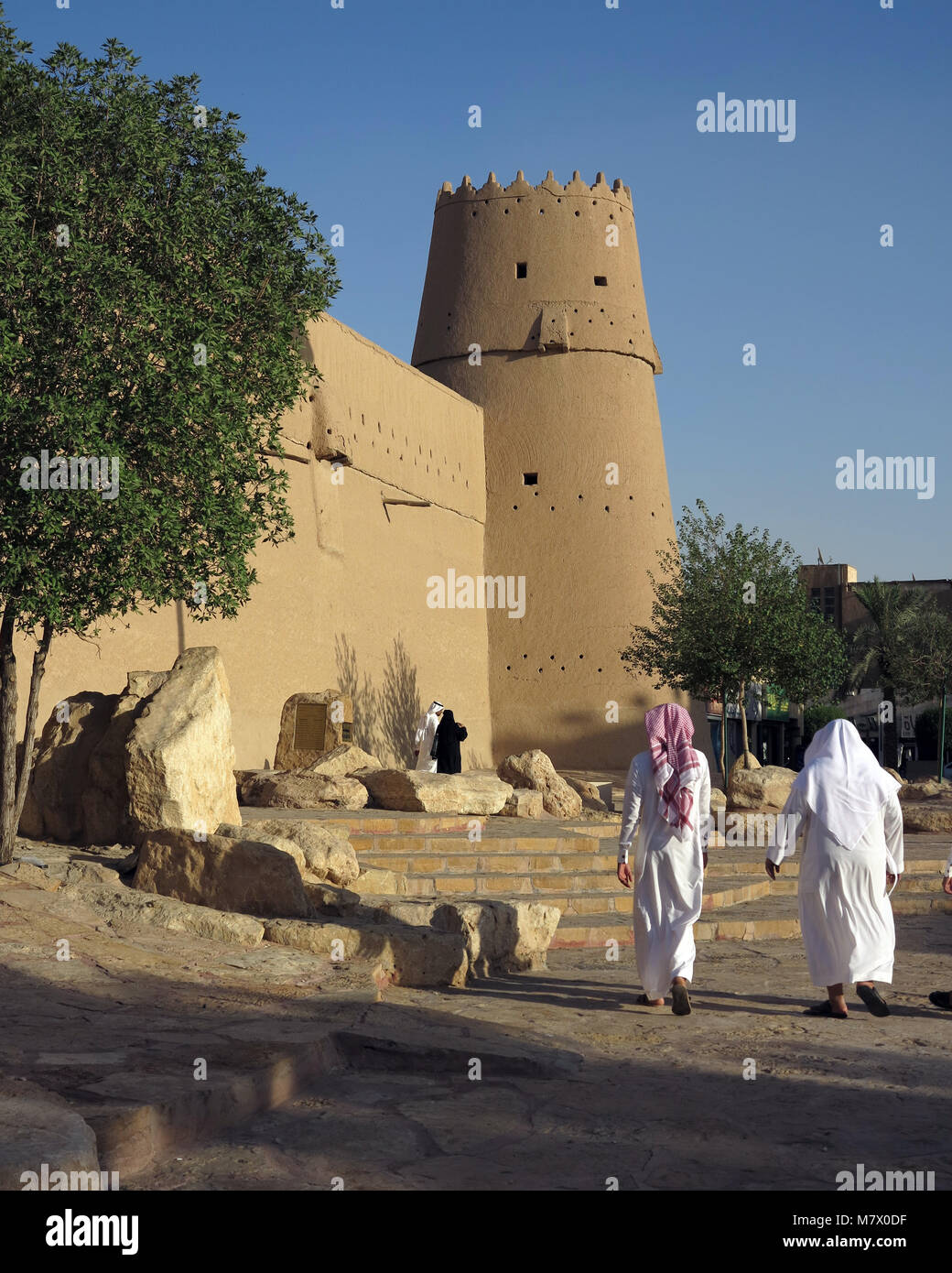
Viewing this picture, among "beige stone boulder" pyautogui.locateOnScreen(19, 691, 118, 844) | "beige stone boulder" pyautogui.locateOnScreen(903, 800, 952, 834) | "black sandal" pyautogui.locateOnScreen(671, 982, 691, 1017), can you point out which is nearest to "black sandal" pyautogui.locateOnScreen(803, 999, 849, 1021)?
"black sandal" pyautogui.locateOnScreen(671, 982, 691, 1017)

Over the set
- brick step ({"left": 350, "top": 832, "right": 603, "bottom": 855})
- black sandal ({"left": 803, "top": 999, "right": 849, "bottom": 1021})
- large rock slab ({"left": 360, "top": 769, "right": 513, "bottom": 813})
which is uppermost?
large rock slab ({"left": 360, "top": 769, "right": 513, "bottom": 813})

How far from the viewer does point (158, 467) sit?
9.47m

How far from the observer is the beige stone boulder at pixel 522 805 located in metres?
14.3

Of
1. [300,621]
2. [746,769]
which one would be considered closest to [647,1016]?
[746,769]

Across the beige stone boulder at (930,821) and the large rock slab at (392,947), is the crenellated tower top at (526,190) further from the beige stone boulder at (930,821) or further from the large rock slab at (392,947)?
the large rock slab at (392,947)

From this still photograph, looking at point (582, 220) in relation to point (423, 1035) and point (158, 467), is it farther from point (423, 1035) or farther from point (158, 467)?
point (423, 1035)

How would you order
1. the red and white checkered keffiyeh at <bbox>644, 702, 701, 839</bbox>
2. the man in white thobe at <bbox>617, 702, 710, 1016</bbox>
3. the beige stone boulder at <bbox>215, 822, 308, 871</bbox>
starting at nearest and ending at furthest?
the man in white thobe at <bbox>617, 702, 710, 1016</bbox> → the red and white checkered keffiyeh at <bbox>644, 702, 701, 839</bbox> → the beige stone boulder at <bbox>215, 822, 308, 871</bbox>

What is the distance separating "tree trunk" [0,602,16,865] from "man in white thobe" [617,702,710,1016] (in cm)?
437

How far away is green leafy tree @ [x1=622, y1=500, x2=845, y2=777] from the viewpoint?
24.2 m

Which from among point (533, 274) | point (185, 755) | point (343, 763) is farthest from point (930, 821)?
point (533, 274)

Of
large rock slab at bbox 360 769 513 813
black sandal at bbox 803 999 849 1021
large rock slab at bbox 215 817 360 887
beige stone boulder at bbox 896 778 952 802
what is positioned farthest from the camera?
beige stone boulder at bbox 896 778 952 802

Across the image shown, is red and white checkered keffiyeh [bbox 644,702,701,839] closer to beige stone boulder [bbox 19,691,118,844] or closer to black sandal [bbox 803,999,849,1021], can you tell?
black sandal [bbox 803,999,849,1021]

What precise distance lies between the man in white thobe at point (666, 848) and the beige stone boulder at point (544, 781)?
28.0 ft

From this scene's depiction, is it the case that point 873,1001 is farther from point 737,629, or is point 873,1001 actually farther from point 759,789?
point 737,629
